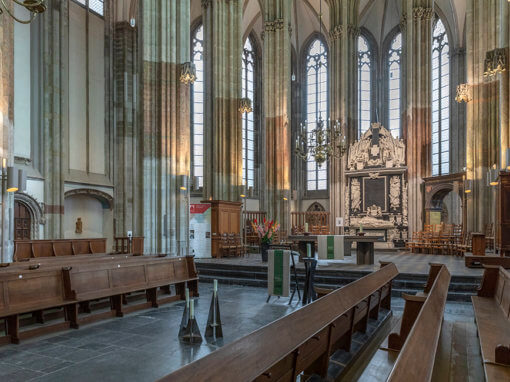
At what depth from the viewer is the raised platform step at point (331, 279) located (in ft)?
28.9

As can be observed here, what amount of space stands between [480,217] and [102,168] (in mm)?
16726

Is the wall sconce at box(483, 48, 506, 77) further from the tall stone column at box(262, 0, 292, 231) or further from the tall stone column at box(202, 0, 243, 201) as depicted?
the tall stone column at box(262, 0, 292, 231)

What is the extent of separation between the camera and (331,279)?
33.4 ft

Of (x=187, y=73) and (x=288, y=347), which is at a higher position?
(x=187, y=73)

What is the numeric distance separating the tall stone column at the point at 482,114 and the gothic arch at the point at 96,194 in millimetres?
16137

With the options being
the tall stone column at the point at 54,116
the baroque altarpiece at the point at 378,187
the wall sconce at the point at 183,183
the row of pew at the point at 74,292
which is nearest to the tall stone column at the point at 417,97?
the baroque altarpiece at the point at 378,187

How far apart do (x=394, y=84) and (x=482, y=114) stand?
12.7 m

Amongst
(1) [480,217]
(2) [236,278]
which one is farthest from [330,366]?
(1) [480,217]

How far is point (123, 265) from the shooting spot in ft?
24.6

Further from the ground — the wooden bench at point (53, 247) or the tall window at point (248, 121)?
the tall window at point (248, 121)

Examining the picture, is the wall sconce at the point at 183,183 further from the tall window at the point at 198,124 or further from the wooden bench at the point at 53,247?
the tall window at the point at 198,124

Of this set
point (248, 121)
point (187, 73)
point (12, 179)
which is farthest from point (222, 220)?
point (248, 121)

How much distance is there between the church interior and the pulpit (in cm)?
9

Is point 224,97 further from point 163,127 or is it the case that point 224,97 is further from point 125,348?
point 125,348
